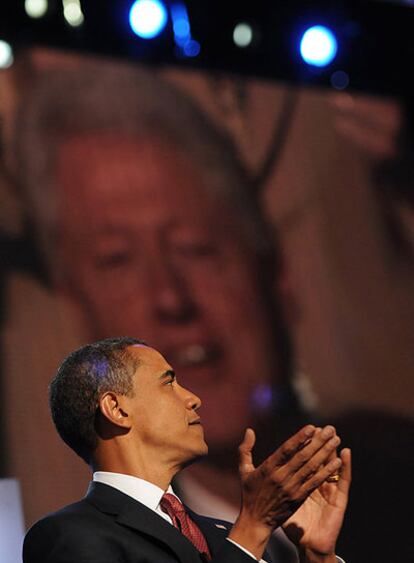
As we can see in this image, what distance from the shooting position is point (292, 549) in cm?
326

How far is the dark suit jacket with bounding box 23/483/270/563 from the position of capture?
185 cm

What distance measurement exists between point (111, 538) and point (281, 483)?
0.37m

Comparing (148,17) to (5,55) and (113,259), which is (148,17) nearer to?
(5,55)

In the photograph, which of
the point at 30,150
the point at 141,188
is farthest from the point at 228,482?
the point at 30,150

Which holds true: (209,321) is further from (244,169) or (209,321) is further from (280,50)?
(280,50)

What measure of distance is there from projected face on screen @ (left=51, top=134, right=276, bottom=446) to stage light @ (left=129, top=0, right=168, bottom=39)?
52 centimetres

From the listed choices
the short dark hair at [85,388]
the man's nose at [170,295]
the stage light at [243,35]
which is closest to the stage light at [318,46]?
the stage light at [243,35]

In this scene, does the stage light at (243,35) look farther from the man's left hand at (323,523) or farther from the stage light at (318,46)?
the man's left hand at (323,523)

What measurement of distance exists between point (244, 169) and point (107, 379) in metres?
1.97

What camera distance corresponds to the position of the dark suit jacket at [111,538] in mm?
1851

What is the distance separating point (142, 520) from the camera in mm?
1957

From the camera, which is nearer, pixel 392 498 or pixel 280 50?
pixel 392 498

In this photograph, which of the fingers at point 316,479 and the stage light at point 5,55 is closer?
the fingers at point 316,479

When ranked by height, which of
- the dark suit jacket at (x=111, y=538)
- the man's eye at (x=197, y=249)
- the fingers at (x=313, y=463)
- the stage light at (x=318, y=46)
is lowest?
the dark suit jacket at (x=111, y=538)
